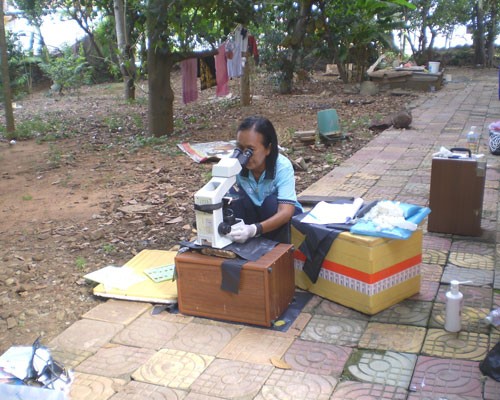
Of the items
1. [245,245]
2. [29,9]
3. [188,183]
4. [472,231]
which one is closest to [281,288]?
[245,245]

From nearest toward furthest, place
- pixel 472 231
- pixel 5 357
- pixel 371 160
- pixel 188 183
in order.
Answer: pixel 5 357 < pixel 472 231 < pixel 188 183 < pixel 371 160

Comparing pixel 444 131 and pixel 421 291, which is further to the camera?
pixel 444 131

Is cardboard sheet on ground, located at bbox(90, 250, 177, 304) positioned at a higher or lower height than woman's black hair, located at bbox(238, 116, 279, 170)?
lower

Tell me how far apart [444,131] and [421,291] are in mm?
6169

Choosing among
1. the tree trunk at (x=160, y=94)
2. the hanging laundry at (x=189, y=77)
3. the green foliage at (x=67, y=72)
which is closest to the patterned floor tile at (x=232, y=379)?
the tree trunk at (x=160, y=94)

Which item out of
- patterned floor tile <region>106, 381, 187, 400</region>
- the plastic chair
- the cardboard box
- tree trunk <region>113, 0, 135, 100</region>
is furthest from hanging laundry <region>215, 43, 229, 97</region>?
patterned floor tile <region>106, 381, 187, 400</region>

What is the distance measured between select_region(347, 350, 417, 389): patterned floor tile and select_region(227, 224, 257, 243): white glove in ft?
2.83

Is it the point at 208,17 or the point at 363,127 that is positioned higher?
the point at 208,17

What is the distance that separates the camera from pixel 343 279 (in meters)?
→ 3.17

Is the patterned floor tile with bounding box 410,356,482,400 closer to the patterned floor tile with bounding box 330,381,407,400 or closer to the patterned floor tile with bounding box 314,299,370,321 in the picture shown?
the patterned floor tile with bounding box 330,381,407,400

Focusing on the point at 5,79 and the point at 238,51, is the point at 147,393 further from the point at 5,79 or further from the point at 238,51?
the point at 238,51

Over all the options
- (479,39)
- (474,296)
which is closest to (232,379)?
(474,296)

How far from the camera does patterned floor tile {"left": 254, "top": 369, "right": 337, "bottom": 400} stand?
2.41 m

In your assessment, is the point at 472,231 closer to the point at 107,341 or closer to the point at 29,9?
the point at 107,341
